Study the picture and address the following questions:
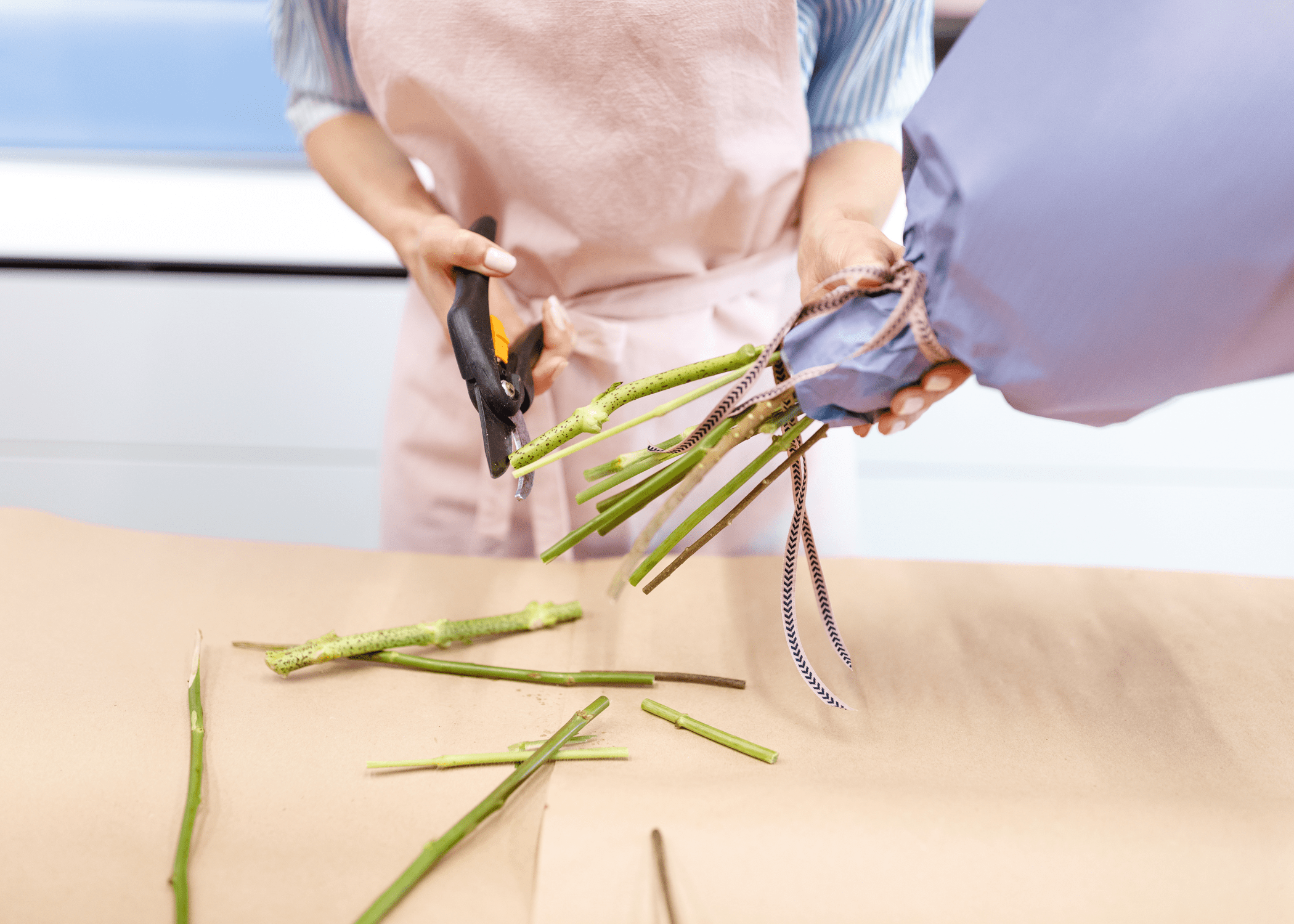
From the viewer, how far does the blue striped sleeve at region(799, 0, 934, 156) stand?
0.49 metres

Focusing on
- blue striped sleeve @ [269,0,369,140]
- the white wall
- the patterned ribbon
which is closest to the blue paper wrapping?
the patterned ribbon

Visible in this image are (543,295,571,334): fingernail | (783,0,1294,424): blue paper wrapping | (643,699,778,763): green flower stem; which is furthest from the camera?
(543,295,571,334): fingernail

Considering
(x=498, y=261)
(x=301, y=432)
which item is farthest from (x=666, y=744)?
(x=301, y=432)

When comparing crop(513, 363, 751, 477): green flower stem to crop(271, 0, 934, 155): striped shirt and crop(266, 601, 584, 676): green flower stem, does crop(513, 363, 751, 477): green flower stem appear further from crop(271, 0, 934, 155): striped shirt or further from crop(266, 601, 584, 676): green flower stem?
crop(271, 0, 934, 155): striped shirt

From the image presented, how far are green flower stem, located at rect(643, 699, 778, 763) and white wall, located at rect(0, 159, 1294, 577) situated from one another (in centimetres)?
69

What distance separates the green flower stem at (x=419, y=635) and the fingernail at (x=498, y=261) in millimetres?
163

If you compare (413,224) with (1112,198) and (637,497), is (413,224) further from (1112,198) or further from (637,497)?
(1112,198)

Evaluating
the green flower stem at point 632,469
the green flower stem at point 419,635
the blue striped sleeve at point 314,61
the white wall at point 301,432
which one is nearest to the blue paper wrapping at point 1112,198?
the green flower stem at point 632,469

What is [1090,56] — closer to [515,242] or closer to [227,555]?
[515,242]

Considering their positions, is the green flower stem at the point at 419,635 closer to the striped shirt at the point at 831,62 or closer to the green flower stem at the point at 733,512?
the green flower stem at the point at 733,512

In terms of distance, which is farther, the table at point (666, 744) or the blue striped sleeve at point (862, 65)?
the blue striped sleeve at point (862, 65)

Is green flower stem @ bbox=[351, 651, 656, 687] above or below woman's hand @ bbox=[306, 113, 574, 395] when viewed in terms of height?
below

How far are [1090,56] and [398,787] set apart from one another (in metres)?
0.33

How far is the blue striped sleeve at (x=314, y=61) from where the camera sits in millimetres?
521
